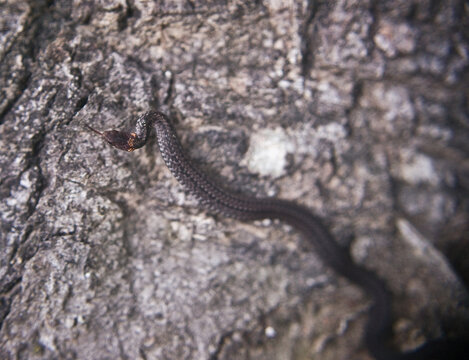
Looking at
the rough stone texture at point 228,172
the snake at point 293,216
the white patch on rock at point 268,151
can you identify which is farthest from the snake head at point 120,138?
the white patch on rock at point 268,151

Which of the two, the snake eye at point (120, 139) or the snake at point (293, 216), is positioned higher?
the snake eye at point (120, 139)

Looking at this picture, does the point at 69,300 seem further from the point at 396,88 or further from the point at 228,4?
the point at 396,88

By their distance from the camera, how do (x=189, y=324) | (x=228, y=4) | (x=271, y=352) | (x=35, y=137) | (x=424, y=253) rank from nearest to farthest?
(x=35, y=137), (x=228, y=4), (x=189, y=324), (x=271, y=352), (x=424, y=253)

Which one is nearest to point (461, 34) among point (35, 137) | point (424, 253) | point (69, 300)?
point (424, 253)

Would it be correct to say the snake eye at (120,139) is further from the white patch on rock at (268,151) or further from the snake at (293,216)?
the white patch on rock at (268,151)

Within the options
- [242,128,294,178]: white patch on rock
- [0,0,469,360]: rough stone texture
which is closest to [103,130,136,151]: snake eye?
[0,0,469,360]: rough stone texture

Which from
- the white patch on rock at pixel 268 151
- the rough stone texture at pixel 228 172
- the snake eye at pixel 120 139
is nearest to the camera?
the snake eye at pixel 120 139
